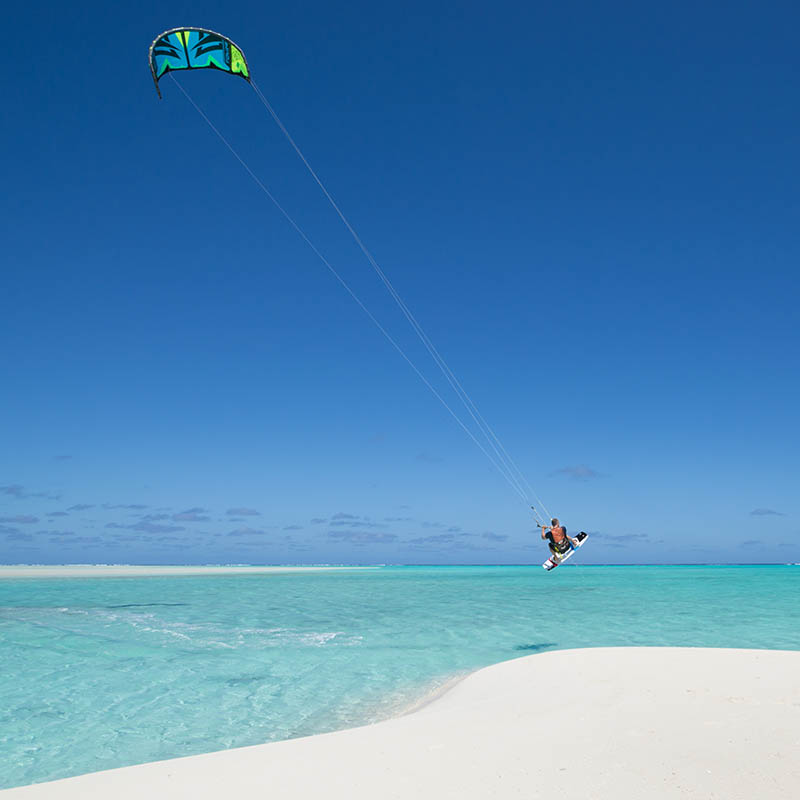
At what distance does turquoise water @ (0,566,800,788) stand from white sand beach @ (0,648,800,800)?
254 centimetres

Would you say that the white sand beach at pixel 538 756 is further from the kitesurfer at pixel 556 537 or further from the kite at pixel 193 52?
the kite at pixel 193 52

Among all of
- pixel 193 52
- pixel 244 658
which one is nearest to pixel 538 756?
pixel 244 658

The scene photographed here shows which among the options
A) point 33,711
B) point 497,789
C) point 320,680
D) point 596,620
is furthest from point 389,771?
point 596,620

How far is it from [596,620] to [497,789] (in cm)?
2033

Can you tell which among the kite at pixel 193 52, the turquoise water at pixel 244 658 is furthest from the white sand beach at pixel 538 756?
the kite at pixel 193 52

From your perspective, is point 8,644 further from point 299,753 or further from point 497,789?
point 497,789

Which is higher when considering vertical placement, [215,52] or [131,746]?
[215,52]

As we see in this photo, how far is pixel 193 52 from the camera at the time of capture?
12688 mm

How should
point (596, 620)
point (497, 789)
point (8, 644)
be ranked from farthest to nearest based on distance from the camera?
1. point (596, 620)
2. point (8, 644)
3. point (497, 789)

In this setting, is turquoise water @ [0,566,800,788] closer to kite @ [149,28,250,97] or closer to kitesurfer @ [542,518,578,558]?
kitesurfer @ [542,518,578,558]

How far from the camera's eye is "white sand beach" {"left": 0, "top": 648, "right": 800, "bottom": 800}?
5.60 meters

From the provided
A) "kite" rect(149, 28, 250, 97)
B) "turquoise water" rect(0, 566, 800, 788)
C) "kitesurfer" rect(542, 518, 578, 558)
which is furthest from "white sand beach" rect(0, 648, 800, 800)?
"kite" rect(149, 28, 250, 97)

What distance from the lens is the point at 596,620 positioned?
78.1 feet

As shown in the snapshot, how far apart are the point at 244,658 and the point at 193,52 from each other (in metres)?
14.8
